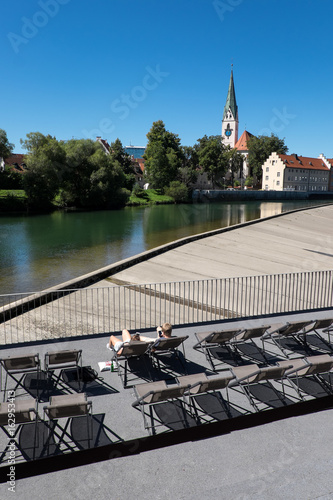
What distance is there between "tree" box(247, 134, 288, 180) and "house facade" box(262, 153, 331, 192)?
2.25m

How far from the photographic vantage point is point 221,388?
5.62 metres

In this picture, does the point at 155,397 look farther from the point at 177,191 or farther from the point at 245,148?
the point at 245,148

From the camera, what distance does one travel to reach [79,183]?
192ft

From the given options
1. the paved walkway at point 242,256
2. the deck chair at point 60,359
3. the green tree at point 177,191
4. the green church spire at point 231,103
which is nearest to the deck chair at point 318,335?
the deck chair at point 60,359

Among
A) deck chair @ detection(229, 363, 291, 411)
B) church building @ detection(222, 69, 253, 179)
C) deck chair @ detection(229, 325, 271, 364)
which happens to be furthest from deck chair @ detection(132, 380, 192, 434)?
church building @ detection(222, 69, 253, 179)

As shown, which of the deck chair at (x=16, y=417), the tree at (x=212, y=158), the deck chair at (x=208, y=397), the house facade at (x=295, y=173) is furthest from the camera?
the house facade at (x=295, y=173)

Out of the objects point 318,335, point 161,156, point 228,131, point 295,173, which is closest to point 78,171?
point 161,156

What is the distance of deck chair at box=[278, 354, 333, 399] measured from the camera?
6.04 m

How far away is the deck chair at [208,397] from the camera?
5402 millimetres

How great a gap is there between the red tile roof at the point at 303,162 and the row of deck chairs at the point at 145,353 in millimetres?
109490

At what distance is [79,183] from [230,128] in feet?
358

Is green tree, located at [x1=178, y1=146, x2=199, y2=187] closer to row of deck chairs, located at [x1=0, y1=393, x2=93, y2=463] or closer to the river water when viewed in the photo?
the river water

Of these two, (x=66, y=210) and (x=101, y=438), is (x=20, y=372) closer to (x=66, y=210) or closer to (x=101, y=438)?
(x=101, y=438)

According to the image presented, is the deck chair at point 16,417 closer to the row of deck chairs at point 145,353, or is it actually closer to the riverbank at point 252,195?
the row of deck chairs at point 145,353
